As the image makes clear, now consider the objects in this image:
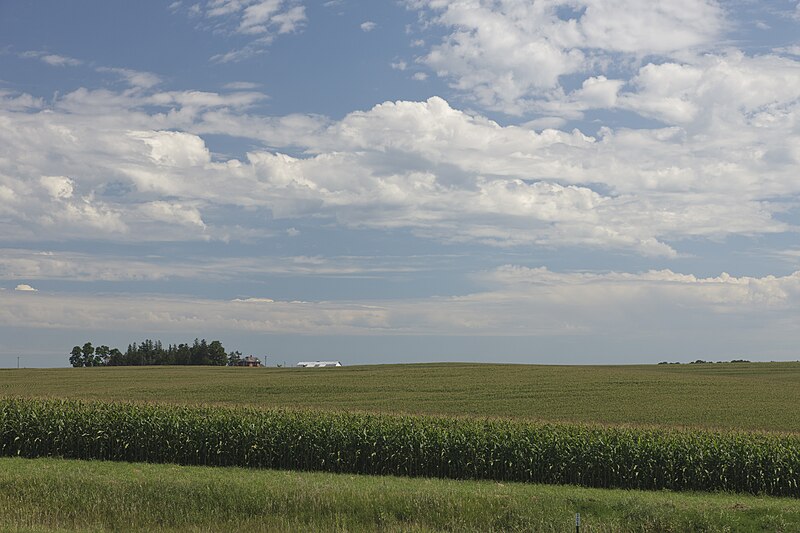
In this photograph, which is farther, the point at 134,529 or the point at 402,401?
the point at 402,401

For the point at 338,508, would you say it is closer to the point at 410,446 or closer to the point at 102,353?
the point at 410,446

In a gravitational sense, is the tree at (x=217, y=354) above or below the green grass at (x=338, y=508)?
above

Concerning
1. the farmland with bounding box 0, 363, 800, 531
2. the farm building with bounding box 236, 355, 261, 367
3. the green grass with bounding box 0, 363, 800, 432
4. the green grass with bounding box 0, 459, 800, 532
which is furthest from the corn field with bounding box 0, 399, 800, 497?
the farm building with bounding box 236, 355, 261, 367

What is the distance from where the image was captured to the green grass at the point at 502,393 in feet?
133

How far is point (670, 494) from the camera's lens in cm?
2309

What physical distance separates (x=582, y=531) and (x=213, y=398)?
34236 millimetres

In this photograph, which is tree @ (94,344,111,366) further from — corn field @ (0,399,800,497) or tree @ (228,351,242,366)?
corn field @ (0,399,800,497)

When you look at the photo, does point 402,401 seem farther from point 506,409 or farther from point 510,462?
point 510,462

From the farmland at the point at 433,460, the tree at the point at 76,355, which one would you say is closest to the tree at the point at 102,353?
the tree at the point at 76,355

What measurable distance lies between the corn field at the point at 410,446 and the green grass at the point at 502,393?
11.5 metres

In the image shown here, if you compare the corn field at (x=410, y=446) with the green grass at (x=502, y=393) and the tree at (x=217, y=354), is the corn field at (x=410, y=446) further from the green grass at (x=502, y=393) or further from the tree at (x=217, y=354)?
the tree at (x=217, y=354)

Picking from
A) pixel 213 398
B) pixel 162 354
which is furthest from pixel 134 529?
pixel 162 354

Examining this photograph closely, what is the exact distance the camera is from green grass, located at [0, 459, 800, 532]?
18625 mm

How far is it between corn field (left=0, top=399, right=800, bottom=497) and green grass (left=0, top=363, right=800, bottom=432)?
37.9 feet
